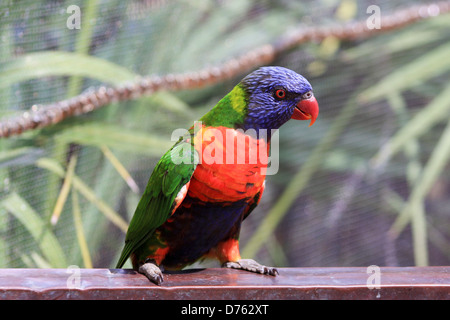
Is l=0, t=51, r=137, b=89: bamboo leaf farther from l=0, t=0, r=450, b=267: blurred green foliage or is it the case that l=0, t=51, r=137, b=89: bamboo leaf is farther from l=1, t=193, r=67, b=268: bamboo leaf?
l=1, t=193, r=67, b=268: bamboo leaf

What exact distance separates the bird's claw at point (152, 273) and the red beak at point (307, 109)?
0.56 m

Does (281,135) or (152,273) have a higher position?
(281,135)

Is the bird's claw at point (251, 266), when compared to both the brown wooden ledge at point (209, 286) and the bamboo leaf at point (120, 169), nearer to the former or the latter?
the brown wooden ledge at point (209, 286)

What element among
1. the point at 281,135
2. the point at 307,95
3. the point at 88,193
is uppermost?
the point at 307,95

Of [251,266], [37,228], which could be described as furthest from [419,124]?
[37,228]

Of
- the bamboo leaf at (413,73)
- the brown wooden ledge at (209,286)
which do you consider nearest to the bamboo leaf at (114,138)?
the brown wooden ledge at (209,286)

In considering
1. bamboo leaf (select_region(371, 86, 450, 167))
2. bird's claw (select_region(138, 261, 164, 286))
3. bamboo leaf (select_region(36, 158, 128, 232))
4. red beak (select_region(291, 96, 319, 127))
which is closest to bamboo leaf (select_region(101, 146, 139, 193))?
bamboo leaf (select_region(36, 158, 128, 232))

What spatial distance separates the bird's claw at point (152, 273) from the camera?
3.57ft

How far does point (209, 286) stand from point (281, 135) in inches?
58.6

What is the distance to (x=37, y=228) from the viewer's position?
74.3 inches

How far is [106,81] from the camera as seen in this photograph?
198cm

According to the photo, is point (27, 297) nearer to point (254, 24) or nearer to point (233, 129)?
point (233, 129)

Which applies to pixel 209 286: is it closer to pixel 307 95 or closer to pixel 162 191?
pixel 162 191

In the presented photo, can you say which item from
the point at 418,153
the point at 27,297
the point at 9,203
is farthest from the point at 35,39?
the point at 418,153
